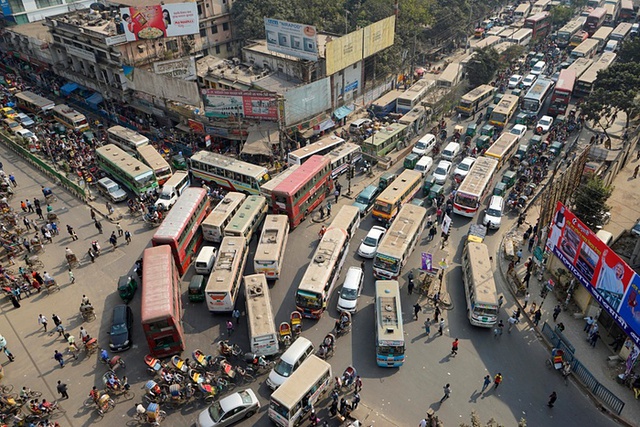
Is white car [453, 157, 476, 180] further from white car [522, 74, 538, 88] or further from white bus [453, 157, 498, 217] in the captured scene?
white car [522, 74, 538, 88]

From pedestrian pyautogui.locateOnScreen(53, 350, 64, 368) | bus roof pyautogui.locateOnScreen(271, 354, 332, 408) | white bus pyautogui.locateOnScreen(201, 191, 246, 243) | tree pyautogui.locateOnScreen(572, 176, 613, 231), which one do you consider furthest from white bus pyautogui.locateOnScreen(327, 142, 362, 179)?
pedestrian pyautogui.locateOnScreen(53, 350, 64, 368)

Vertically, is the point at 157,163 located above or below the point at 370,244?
above

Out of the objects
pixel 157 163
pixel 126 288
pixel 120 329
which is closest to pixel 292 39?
pixel 157 163

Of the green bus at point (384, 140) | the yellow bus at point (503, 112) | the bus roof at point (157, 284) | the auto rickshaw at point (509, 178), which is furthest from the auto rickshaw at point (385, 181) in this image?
the bus roof at point (157, 284)

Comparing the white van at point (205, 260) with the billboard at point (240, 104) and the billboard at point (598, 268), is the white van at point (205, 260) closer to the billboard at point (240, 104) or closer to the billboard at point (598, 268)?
the billboard at point (240, 104)

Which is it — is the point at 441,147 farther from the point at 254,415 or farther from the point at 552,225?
the point at 254,415

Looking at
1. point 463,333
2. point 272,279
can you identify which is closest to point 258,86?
point 272,279

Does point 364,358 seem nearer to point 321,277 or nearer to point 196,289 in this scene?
point 321,277
